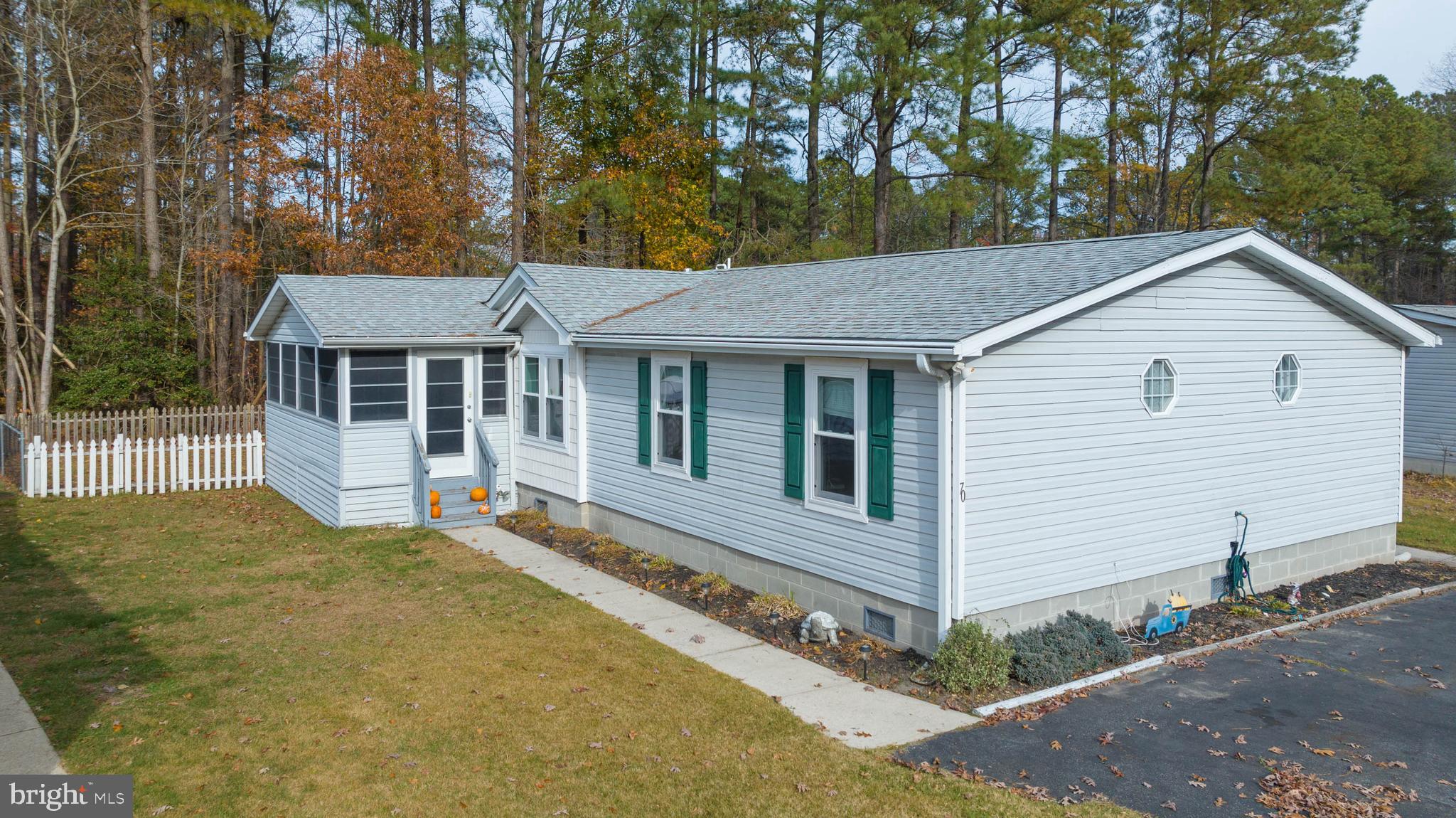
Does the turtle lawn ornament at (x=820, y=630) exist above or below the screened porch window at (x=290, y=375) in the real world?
below

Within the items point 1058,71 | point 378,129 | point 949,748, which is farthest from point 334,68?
point 949,748

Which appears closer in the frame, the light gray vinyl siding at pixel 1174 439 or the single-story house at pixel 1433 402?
the light gray vinyl siding at pixel 1174 439

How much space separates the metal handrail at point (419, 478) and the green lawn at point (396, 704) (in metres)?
2.28

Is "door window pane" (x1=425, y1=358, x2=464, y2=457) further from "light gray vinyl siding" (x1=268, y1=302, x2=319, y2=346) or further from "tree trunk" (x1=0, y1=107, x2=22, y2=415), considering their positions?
"tree trunk" (x1=0, y1=107, x2=22, y2=415)

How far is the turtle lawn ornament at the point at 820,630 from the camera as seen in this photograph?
898cm

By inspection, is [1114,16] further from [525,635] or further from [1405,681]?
[525,635]

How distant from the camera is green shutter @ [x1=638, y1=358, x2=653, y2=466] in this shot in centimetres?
1231

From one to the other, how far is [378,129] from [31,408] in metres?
11.3

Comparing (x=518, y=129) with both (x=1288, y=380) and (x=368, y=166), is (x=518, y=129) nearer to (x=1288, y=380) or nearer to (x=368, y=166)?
(x=368, y=166)

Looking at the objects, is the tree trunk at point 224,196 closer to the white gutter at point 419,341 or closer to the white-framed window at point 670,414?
the white gutter at point 419,341

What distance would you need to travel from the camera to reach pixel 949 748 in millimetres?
6684

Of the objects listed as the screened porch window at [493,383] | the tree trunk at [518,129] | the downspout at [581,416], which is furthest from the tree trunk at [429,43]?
the downspout at [581,416]

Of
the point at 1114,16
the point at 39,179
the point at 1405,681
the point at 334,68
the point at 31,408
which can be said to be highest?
the point at 1114,16

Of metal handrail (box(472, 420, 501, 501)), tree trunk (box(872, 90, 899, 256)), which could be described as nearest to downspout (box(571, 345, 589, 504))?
metal handrail (box(472, 420, 501, 501))
